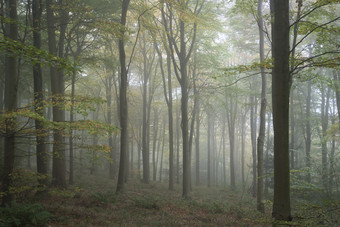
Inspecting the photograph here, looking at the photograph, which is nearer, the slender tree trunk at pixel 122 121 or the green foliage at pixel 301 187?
the green foliage at pixel 301 187

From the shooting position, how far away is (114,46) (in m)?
17.6

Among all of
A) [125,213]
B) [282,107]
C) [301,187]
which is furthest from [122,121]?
[282,107]

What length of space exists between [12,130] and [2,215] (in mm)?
2245

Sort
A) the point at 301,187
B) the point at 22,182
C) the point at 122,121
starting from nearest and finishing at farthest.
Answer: the point at 301,187
the point at 22,182
the point at 122,121

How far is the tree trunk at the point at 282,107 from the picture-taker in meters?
4.49

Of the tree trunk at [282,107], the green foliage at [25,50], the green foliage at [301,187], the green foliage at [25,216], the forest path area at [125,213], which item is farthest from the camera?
the forest path area at [125,213]

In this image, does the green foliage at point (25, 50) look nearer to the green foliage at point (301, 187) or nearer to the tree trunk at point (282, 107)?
the tree trunk at point (282, 107)

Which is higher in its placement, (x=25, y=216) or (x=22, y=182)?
(x=22, y=182)

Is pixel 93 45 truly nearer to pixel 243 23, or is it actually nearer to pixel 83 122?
pixel 83 122

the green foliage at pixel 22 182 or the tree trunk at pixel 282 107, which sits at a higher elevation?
the tree trunk at pixel 282 107

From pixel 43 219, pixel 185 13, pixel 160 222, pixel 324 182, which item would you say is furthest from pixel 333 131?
pixel 43 219

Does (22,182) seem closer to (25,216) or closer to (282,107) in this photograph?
(25,216)

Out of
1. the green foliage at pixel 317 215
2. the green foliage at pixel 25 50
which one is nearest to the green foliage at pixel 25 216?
the green foliage at pixel 25 50

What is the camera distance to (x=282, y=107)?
14.8ft
